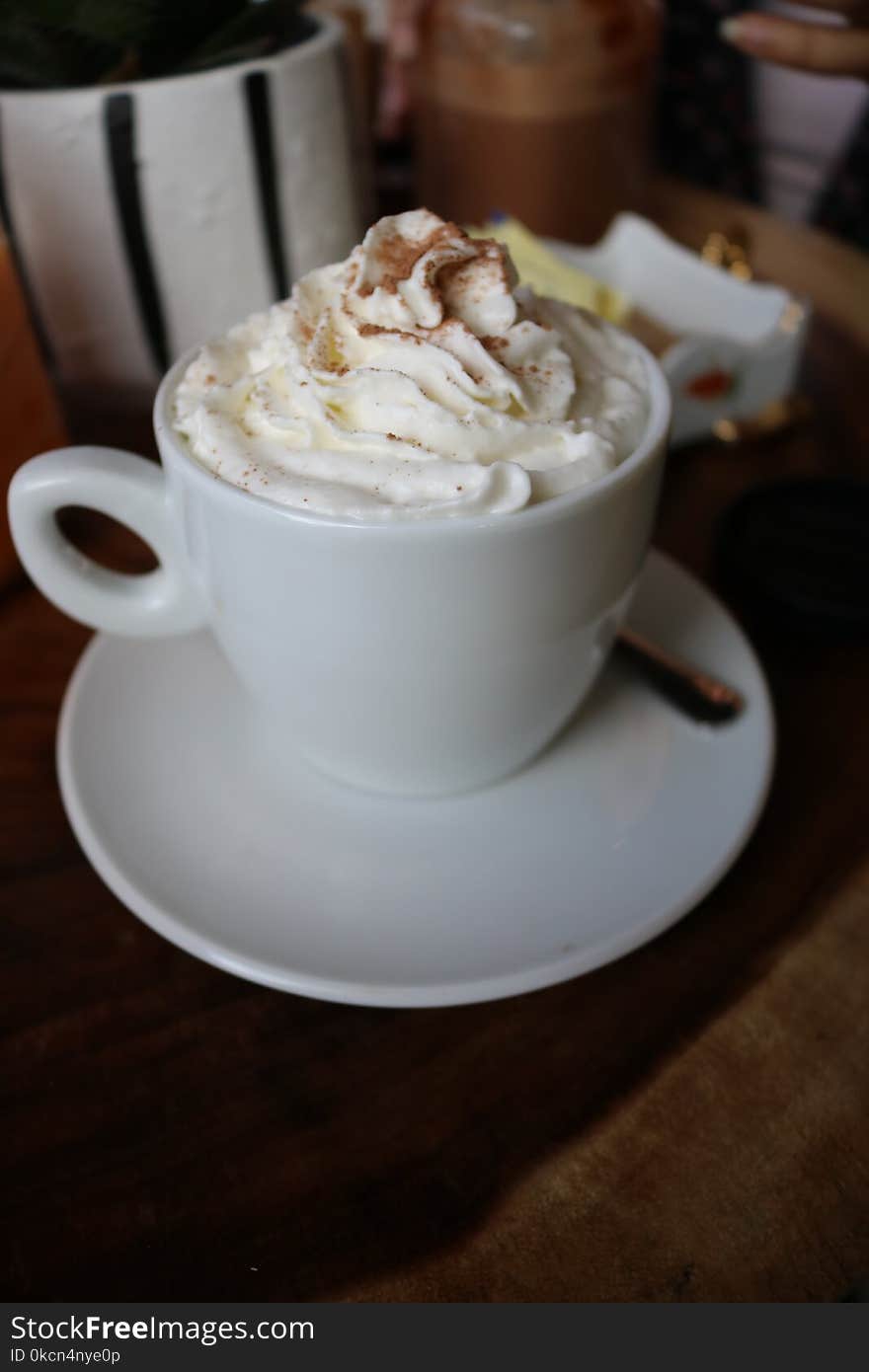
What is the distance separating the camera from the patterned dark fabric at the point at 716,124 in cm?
205

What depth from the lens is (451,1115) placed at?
57 centimetres

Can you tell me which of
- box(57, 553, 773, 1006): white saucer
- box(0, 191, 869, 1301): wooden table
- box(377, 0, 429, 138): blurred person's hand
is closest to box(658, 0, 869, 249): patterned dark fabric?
box(377, 0, 429, 138): blurred person's hand

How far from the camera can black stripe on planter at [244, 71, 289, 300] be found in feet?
3.10

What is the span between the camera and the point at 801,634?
886mm

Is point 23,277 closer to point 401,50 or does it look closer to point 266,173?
point 266,173

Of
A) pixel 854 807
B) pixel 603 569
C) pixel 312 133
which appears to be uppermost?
pixel 312 133

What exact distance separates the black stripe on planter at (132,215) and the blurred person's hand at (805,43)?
53 cm

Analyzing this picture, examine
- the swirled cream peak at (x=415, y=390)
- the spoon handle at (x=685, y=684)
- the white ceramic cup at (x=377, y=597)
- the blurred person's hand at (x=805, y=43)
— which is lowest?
the spoon handle at (x=685, y=684)

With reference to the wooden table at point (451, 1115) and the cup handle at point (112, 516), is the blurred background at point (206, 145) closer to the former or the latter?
the cup handle at point (112, 516)

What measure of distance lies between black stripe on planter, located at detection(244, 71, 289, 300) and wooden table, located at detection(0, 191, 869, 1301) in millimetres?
605

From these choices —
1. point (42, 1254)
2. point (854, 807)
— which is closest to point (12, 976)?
point (42, 1254)

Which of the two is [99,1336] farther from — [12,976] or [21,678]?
A: [21,678]

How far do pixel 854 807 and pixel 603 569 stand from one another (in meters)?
0.28

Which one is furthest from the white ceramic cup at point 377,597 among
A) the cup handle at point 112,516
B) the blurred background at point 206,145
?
the blurred background at point 206,145
